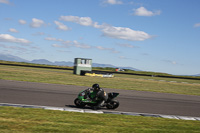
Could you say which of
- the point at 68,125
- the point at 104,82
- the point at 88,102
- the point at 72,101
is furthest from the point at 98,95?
the point at 104,82

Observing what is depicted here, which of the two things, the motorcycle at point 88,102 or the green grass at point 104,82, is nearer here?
the motorcycle at point 88,102

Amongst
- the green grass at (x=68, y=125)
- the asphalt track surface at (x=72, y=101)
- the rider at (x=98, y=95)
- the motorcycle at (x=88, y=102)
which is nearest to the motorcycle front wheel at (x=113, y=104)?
the motorcycle at (x=88, y=102)

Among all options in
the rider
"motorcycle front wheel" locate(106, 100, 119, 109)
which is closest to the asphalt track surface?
"motorcycle front wheel" locate(106, 100, 119, 109)

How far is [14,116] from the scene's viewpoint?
Result: 7.71 m

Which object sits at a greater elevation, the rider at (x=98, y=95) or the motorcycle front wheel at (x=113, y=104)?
the rider at (x=98, y=95)

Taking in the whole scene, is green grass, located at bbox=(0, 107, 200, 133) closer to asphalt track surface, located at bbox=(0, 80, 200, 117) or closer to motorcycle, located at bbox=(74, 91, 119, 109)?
motorcycle, located at bbox=(74, 91, 119, 109)

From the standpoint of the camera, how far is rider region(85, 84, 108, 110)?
36.4 ft

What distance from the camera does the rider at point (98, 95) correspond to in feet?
36.4

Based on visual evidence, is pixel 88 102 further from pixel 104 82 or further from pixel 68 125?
pixel 104 82

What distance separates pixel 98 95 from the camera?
11.1m

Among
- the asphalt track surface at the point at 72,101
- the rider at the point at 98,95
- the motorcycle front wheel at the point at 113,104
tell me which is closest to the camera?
the rider at the point at 98,95

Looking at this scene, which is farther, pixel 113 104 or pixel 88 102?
pixel 113 104

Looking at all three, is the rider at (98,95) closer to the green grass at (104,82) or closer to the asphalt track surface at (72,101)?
the asphalt track surface at (72,101)

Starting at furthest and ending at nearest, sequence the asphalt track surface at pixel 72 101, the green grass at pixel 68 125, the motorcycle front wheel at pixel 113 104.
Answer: the asphalt track surface at pixel 72 101 → the motorcycle front wheel at pixel 113 104 → the green grass at pixel 68 125
